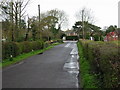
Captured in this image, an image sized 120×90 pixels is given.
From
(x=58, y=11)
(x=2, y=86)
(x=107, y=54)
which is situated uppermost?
(x=58, y=11)

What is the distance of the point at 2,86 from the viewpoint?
257 inches

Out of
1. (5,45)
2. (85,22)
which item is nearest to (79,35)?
(85,22)

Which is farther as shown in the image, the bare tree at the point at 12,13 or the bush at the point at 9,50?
the bare tree at the point at 12,13

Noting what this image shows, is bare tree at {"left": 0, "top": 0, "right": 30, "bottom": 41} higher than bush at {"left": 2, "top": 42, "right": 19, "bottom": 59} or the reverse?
higher

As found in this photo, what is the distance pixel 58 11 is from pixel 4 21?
1768 inches

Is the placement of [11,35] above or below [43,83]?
above

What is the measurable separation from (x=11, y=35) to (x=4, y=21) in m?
2.03

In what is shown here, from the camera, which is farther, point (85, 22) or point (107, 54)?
point (85, 22)

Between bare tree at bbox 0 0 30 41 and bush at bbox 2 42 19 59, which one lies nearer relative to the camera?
bush at bbox 2 42 19 59

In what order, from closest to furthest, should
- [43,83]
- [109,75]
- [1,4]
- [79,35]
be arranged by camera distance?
[109,75] → [43,83] → [1,4] → [79,35]

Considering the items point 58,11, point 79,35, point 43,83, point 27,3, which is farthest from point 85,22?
point 43,83

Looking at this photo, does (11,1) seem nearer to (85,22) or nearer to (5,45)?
(5,45)

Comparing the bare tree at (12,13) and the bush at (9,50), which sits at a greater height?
the bare tree at (12,13)

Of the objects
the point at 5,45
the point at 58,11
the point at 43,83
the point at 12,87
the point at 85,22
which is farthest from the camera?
the point at 58,11
